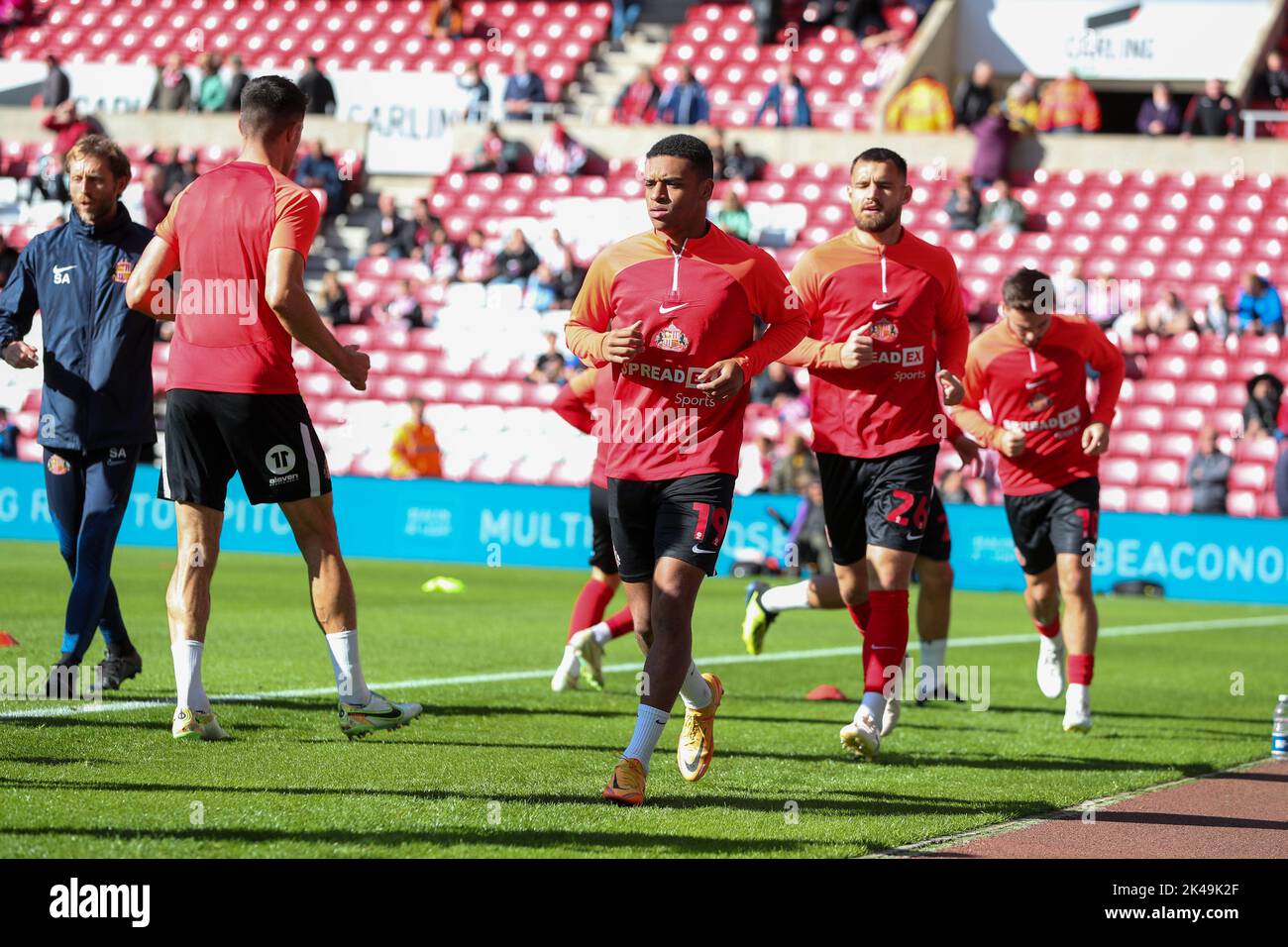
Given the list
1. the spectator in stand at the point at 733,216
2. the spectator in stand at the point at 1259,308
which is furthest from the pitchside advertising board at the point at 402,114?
the spectator in stand at the point at 1259,308

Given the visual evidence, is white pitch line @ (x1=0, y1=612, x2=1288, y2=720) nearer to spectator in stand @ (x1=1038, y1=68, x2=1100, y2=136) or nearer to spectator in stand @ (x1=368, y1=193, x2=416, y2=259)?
spectator in stand @ (x1=1038, y1=68, x2=1100, y2=136)

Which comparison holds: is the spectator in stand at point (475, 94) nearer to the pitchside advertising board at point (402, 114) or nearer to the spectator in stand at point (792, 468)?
the pitchside advertising board at point (402, 114)

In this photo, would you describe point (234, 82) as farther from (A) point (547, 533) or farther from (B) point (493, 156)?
(A) point (547, 533)

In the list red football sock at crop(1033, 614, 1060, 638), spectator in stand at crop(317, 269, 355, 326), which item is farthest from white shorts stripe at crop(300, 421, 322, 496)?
spectator in stand at crop(317, 269, 355, 326)

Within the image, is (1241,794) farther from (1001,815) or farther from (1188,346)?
(1188,346)

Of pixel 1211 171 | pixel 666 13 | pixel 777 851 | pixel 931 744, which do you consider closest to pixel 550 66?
pixel 666 13

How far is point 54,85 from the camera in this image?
33.7 meters

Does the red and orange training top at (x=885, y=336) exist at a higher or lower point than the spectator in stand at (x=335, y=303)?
lower

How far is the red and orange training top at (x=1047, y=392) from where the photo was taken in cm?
1053

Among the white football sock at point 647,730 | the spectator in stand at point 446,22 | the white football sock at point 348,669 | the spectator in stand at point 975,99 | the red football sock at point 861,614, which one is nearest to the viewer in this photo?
the white football sock at point 647,730

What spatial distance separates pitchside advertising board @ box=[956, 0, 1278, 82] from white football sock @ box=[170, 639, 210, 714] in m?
27.6

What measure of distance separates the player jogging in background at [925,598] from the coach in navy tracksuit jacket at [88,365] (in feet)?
11.6

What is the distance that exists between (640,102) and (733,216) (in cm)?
456
